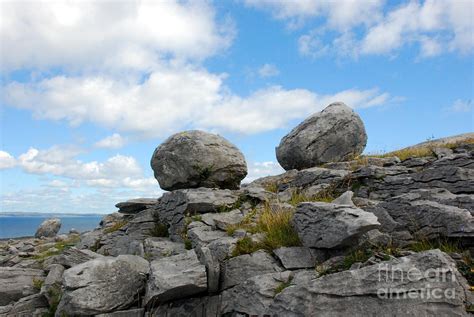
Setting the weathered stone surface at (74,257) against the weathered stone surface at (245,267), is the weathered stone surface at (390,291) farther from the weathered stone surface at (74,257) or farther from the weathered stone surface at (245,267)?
the weathered stone surface at (74,257)

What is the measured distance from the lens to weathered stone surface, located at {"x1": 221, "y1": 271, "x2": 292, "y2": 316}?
29.2 feet

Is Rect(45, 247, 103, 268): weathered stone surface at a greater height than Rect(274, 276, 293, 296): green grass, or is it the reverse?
Rect(45, 247, 103, 268): weathered stone surface

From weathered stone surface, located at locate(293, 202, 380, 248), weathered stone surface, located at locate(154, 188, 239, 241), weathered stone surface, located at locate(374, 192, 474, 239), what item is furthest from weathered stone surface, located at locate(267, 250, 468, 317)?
weathered stone surface, located at locate(154, 188, 239, 241)

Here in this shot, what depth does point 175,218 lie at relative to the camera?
1609cm

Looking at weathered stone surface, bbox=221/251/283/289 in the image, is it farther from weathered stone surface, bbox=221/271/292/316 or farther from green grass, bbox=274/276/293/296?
green grass, bbox=274/276/293/296

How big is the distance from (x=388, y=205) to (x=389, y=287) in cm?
391

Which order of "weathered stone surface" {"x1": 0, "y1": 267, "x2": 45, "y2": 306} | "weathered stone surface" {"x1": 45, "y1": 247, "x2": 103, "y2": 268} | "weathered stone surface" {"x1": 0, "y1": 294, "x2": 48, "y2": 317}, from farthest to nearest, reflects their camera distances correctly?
1. "weathered stone surface" {"x1": 45, "y1": 247, "x2": 103, "y2": 268}
2. "weathered stone surface" {"x1": 0, "y1": 267, "x2": 45, "y2": 306}
3. "weathered stone surface" {"x1": 0, "y1": 294, "x2": 48, "y2": 317}

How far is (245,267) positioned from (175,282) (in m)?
2.01

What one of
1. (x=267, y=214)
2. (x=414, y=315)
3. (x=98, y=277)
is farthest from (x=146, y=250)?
(x=414, y=315)

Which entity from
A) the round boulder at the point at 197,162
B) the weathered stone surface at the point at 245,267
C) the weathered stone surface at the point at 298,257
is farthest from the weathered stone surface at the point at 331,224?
the round boulder at the point at 197,162

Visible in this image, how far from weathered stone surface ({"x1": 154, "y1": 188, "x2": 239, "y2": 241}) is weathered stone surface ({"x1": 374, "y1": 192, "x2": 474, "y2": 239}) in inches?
283

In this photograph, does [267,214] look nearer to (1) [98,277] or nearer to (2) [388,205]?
(2) [388,205]

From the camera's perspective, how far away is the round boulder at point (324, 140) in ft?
79.5

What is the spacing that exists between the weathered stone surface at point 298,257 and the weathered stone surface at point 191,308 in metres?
2.11
